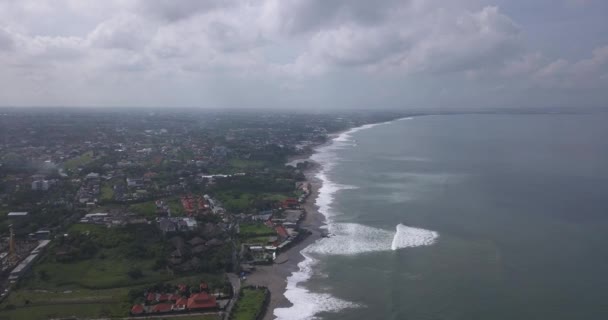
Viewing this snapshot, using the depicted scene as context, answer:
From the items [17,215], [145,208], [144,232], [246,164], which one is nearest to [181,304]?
[144,232]

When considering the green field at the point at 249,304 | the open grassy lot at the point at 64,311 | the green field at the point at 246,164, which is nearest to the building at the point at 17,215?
the open grassy lot at the point at 64,311

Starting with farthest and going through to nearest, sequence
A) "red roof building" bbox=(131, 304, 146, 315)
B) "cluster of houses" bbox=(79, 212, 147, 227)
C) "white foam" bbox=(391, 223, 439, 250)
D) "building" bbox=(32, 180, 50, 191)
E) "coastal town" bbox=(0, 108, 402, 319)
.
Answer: "building" bbox=(32, 180, 50, 191), "cluster of houses" bbox=(79, 212, 147, 227), "white foam" bbox=(391, 223, 439, 250), "coastal town" bbox=(0, 108, 402, 319), "red roof building" bbox=(131, 304, 146, 315)

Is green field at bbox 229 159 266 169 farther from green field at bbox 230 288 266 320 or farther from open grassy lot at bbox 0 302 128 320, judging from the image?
open grassy lot at bbox 0 302 128 320

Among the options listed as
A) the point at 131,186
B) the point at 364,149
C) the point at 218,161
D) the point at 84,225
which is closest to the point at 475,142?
the point at 364,149

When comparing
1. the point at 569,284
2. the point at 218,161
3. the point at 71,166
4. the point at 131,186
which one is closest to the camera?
the point at 569,284

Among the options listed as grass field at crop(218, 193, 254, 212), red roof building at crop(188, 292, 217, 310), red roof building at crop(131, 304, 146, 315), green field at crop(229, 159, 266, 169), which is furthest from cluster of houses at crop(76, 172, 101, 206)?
red roof building at crop(188, 292, 217, 310)

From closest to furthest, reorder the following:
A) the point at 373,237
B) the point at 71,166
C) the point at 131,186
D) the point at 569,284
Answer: the point at 569,284
the point at 373,237
the point at 131,186
the point at 71,166

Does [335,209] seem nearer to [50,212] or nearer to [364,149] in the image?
[50,212]
